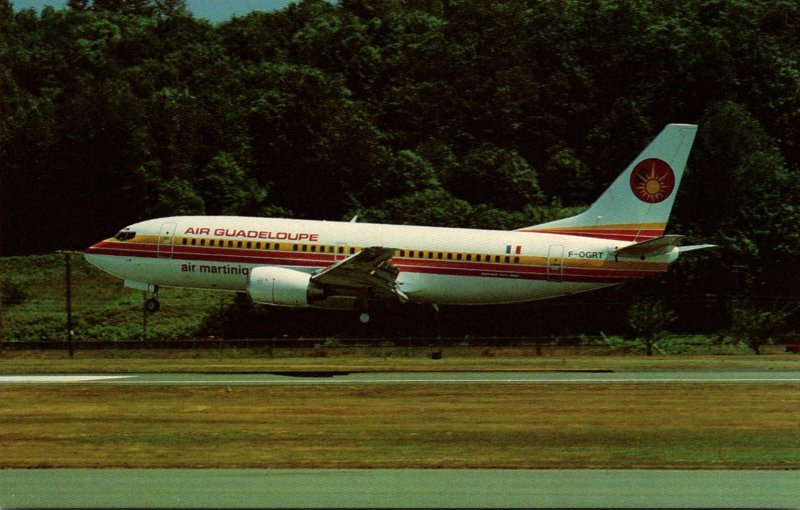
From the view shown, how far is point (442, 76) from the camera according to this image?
88375 millimetres

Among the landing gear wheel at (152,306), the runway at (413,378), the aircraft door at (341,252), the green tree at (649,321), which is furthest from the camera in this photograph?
the green tree at (649,321)

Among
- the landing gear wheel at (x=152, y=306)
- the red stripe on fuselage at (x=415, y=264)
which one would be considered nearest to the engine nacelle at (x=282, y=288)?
the red stripe on fuselage at (x=415, y=264)

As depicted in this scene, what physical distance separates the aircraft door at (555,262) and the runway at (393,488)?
1033 inches

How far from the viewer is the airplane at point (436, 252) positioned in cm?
4425

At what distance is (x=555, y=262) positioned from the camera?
145 ft

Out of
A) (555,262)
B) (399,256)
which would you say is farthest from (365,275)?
(555,262)

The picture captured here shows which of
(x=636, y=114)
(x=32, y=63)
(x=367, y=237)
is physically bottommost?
(x=367, y=237)

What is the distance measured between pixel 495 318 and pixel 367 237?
11.8 meters

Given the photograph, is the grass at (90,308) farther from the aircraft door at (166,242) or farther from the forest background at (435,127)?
the aircraft door at (166,242)

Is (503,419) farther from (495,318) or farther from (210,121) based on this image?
(210,121)

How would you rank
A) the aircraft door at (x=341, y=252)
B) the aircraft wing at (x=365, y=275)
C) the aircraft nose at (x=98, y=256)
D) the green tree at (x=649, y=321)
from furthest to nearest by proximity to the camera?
the green tree at (x=649, y=321) → the aircraft nose at (x=98, y=256) → the aircraft door at (x=341, y=252) → the aircraft wing at (x=365, y=275)

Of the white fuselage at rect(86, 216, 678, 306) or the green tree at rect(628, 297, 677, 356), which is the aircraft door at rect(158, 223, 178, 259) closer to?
the white fuselage at rect(86, 216, 678, 306)

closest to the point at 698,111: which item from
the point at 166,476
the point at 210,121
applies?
the point at 210,121

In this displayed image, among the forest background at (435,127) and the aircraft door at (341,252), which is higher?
the forest background at (435,127)
